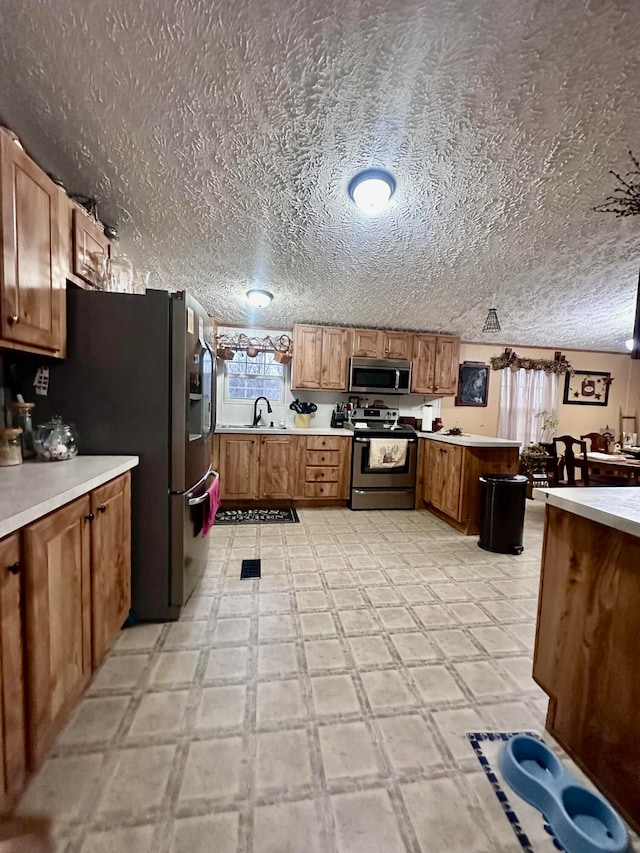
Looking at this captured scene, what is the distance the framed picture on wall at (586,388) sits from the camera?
17.9 ft

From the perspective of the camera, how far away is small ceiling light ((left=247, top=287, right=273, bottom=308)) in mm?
3457

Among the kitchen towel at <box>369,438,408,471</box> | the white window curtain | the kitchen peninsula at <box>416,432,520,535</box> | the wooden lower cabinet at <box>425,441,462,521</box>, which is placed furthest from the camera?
the white window curtain

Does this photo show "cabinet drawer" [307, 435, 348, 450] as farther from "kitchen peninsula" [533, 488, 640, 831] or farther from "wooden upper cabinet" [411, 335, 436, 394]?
"kitchen peninsula" [533, 488, 640, 831]

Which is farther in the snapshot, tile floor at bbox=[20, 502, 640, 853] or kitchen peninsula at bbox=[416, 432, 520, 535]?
kitchen peninsula at bbox=[416, 432, 520, 535]

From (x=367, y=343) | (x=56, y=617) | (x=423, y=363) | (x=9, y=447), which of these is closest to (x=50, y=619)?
(x=56, y=617)

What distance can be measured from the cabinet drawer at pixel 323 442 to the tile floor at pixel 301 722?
72.9 inches

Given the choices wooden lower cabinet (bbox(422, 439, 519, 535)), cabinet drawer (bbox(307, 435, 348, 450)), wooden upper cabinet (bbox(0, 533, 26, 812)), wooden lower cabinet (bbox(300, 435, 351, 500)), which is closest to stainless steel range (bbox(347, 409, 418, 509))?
wooden lower cabinet (bbox(300, 435, 351, 500))

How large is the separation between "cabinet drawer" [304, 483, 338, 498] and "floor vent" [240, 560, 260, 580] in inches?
58.5

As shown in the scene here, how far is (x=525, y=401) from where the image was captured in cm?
529

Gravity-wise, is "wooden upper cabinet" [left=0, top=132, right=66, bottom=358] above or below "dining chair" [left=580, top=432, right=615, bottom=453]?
above

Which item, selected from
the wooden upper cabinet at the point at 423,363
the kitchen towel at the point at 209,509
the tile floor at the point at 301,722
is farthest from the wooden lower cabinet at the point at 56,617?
the wooden upper cabinet at the point at 423,363

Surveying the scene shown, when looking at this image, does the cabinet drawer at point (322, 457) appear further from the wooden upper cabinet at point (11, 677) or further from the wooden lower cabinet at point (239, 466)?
the wooden upper cabinet at point (11, 677)

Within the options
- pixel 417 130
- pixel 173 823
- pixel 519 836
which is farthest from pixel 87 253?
pixel 519 836

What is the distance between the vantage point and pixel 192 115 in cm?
160
